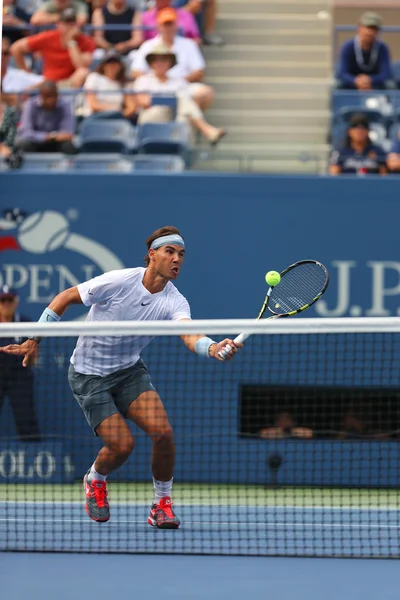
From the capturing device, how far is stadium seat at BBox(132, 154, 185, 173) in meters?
9.48

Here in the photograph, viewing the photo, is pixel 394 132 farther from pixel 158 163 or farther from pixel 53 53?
pixel 53 53

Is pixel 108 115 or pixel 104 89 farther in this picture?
pixel 104 89

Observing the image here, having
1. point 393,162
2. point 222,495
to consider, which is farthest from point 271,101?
point 222,495

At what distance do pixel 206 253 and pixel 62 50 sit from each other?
2.87 m

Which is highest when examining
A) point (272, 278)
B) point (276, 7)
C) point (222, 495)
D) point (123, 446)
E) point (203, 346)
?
point (276, 7)

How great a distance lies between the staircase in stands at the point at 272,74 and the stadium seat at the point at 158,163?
849 mm

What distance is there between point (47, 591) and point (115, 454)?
2.99ft

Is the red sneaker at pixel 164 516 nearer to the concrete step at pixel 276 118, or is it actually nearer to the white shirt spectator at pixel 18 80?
the concrete step at pixel 276 118

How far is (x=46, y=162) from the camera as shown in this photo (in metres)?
9.59

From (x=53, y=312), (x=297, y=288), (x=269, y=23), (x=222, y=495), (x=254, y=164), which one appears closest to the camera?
(x=53, y=312)

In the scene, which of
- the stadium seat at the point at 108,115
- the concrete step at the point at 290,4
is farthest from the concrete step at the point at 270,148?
the concrete step at the point at 290,4

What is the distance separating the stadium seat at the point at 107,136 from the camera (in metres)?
9.66

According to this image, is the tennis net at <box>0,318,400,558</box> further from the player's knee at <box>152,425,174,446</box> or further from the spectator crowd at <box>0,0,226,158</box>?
the spectator crowd at <box>0,0,226,158</box>

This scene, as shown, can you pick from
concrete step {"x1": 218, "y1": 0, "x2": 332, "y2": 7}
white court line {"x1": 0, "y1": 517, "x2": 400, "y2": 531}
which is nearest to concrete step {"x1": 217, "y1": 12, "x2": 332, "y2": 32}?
concrete step {"x1": 218, "y1": 0, "x2": 332, "y2": 7}
